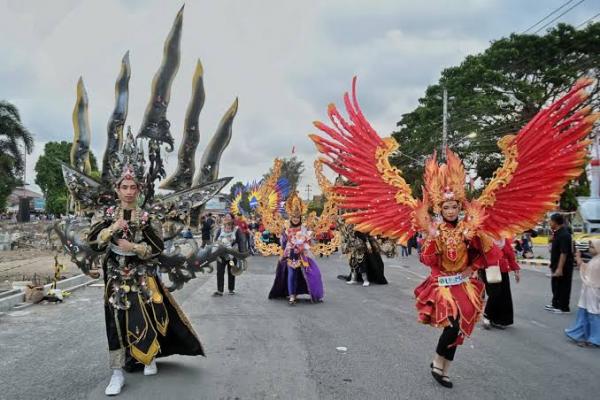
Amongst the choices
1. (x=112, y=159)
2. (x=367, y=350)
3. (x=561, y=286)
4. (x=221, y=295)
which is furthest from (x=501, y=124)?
(x=112, y=159)

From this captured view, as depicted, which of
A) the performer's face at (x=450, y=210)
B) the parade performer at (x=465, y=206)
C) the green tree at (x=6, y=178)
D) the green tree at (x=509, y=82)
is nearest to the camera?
the parade performer at (x=465, y=206)

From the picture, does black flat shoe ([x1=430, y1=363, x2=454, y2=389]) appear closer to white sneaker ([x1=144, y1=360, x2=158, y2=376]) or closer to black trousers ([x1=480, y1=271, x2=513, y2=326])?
white sneaker ([x1=144, y1=360, x2=158, y2=376])

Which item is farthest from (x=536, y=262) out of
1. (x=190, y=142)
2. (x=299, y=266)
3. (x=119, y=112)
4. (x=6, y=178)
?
(x=6, y=178)

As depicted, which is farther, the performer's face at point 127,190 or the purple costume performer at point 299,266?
the purple costume performer at point 299,266

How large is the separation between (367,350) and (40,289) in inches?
241

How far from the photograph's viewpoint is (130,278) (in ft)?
14.2

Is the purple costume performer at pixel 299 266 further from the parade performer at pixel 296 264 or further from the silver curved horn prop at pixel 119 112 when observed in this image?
the silver curved horn prop at pixel 119 112

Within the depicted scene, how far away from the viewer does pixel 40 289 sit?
8.46 metres

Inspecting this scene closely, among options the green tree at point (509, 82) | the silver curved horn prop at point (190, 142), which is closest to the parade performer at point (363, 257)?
the silver curved horn prop at point (190, 142)

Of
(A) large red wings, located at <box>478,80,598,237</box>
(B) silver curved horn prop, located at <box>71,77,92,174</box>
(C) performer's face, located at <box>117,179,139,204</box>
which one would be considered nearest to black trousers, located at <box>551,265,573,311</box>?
(A) large red wings, located at <box>478,80,598,237</box>

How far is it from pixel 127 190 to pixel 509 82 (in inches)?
834

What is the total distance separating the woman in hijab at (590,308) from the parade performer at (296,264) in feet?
13.4

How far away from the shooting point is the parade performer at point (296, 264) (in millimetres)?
8664

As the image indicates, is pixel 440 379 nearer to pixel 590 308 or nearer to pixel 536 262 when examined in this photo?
pixel 590 308
